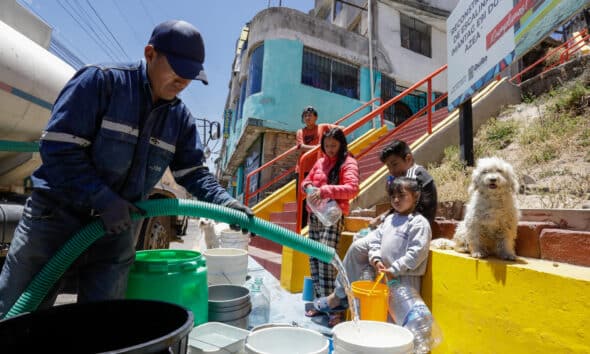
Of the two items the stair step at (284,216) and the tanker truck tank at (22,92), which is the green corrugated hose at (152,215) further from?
the stair step at (284,216)

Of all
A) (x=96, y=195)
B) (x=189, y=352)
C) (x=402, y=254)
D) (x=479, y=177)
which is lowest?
(x=189, y=352)

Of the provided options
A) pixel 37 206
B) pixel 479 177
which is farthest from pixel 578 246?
pixel 37 206

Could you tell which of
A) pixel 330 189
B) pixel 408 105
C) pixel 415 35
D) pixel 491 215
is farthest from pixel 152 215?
pixel 415 35

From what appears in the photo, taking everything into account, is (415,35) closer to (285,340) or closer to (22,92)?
(22,92)

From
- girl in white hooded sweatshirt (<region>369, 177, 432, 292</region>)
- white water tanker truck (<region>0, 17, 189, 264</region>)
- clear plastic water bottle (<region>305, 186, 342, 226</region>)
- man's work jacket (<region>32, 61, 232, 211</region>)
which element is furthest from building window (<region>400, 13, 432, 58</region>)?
→ man's work jacket (<region>32, 61, 232, 211</region>)

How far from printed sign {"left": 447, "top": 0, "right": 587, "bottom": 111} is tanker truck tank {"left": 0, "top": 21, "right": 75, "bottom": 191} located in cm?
546

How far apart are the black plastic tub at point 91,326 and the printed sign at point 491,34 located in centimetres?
379

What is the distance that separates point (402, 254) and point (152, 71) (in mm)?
2288

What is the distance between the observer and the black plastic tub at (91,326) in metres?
1.18

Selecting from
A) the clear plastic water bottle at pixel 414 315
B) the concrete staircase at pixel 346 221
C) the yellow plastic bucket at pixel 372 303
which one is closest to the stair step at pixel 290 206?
the concrete staircase at pixel 346 221

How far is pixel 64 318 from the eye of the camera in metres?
1.31

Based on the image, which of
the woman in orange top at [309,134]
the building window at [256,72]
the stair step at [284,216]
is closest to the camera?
the woman in orange top at [309,134]

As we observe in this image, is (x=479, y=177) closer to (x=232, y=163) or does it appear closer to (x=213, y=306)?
(x=213, y=306)

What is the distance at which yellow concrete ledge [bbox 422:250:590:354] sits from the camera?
5.46 ft
